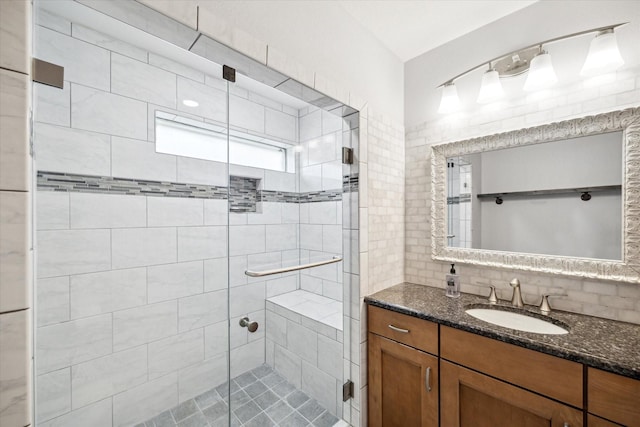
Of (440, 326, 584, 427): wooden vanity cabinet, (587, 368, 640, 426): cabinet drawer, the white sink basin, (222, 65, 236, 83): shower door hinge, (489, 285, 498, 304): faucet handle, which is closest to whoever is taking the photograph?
(587, 368, 640, 426): cabinet drawer

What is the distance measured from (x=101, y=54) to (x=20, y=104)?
1.27 metres

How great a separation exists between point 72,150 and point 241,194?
3.41 feet

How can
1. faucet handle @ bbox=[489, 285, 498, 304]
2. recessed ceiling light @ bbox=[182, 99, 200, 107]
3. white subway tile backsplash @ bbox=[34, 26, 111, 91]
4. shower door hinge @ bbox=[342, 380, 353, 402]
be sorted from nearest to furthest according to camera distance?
1. white subway tile backsplash @ bbox=[34, 26, 111, 91]
2. faucet handle @ bbox=[489, 285, 498, 304]
3. shower door hinge @ bbox=[342, 380, 353, 402]
4. recessed ceiling light @ bbox=[182, 99, 200, 107]

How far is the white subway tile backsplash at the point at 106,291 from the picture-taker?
1.48 meters

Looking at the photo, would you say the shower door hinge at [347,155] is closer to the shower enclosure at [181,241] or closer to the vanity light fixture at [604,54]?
the shower enclosure at [181,241]

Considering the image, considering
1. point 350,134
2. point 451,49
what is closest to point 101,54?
point 350,134

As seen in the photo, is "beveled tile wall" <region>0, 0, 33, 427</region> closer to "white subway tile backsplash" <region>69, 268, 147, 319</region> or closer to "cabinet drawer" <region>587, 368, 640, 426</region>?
"white subway tile backsplash" <region>69, 268, 147, 319</region>

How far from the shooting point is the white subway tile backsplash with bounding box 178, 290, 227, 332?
1.82 m

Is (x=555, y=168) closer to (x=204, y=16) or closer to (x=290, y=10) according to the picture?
(x=290, y=10)

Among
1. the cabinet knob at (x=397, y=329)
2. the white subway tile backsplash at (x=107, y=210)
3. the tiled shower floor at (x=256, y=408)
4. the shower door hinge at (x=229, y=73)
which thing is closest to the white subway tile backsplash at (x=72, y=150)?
the white subway tile backsplash at (x=107, y=210)

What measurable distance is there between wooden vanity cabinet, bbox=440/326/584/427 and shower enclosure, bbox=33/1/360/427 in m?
0.54

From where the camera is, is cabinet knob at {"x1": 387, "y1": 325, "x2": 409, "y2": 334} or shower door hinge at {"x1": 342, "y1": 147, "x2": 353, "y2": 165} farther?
shower door hinge at {"x1": 342, "y1": 147, "x2": 353, "y2": 165}

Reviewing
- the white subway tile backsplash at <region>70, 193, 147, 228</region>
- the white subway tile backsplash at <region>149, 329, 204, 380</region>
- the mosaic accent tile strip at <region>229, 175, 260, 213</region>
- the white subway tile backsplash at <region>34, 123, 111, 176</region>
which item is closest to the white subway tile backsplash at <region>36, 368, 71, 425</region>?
the white subway tile backsplash at <region>149, 329, 204, 380</region>

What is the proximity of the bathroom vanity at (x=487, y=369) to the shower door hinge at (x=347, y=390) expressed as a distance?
0.39 ft
